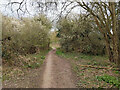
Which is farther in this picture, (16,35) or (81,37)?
(81,37)

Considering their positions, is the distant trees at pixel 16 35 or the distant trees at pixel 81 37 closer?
the distant trees at pixel 16 35

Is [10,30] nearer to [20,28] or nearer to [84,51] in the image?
[20,28]

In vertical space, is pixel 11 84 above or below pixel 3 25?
below

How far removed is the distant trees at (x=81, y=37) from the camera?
13.1 meters

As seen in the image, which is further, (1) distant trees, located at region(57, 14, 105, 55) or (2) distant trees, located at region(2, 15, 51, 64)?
(1) distant trees, located at region(57, 14, 105, 55)

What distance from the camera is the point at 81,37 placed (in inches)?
583

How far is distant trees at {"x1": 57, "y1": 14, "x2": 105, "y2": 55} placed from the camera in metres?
13.1

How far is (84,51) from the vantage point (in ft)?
50.2

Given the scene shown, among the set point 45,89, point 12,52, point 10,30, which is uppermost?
point 10,30

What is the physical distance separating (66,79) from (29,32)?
7.97 meters

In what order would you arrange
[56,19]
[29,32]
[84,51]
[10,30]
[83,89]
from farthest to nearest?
[84,51] → [29,32] → [10,30] → [56,19] → [83,89]

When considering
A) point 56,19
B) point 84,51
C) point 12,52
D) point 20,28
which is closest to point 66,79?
point 56,19

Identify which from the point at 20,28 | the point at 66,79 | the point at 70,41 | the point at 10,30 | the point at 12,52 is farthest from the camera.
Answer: the point at 70,41

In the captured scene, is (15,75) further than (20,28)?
No
